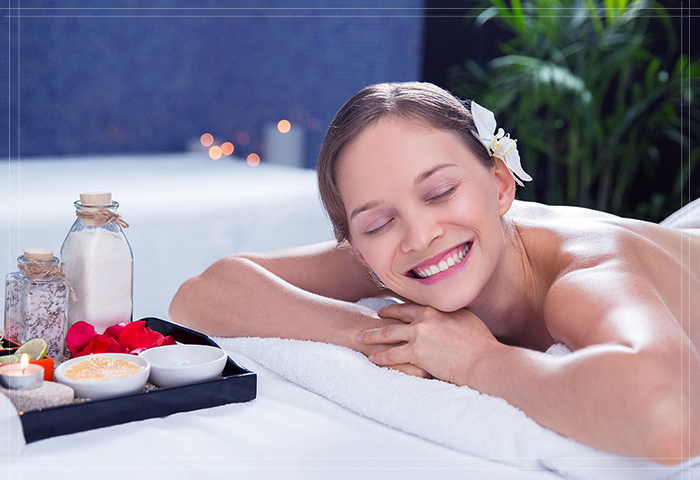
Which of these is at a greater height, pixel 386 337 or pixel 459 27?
pixel 459 27

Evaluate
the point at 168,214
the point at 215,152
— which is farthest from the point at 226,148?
the point at 168,214

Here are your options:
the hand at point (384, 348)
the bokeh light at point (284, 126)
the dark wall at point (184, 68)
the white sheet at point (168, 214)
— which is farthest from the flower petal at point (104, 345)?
the bokeh light at point (284, 126)

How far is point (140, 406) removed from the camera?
0.89 meters

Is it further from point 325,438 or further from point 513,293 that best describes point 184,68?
point 325,438

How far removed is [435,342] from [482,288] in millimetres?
175

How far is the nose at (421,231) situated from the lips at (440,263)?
4cm

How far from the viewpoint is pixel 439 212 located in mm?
1065

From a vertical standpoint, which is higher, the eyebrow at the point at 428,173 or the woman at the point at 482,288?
the eyebrow at the point at 428,173

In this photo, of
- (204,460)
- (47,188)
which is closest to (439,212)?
(204,460)

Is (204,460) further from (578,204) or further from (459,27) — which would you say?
(459,27)

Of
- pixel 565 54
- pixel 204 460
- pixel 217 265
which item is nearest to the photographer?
pixel 204 460

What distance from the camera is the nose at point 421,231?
1052 mm

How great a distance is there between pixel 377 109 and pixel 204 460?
60cm

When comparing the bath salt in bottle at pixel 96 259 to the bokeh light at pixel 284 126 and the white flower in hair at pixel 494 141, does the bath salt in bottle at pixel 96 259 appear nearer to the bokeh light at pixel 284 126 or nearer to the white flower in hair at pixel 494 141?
the white flower in hair at pixel 494 141
